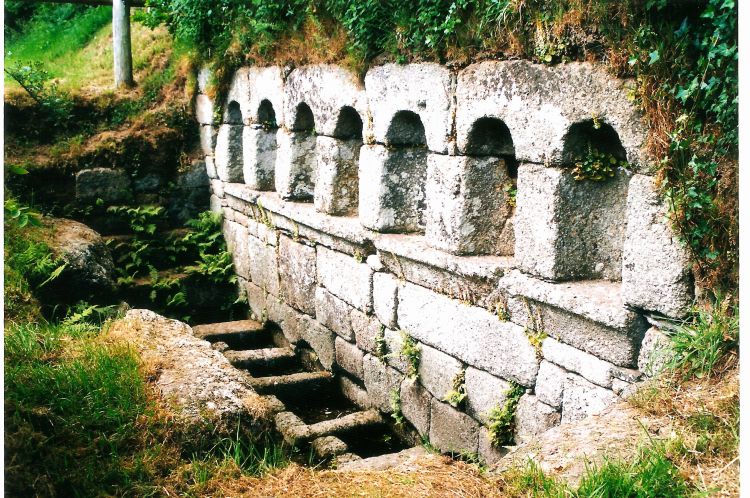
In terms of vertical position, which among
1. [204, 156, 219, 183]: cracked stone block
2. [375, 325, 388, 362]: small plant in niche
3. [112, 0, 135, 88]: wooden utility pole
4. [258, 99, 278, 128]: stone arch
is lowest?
[375, 325, 388, 362]: small plant in niche

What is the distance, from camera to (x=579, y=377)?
4.17m

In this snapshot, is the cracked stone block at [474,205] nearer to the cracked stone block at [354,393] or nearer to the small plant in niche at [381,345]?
the small plant in niche at [381,345]

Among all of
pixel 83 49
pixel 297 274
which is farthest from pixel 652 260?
pixel 83 49

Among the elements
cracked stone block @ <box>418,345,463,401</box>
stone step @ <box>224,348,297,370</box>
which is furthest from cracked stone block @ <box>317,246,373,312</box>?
stone step @ <box>224,348,297,370</box>

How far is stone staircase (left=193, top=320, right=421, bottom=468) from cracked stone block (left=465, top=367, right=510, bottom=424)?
0.61 m

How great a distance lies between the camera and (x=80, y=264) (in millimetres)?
6922

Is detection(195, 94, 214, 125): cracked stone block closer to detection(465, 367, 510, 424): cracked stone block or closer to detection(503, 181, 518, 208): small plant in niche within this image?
detection(503, 181, 518, 208): small plant in niche

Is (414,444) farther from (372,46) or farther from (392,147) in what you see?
(372,46)

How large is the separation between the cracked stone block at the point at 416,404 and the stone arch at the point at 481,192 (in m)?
1.13

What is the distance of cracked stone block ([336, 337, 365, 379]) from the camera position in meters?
6.34

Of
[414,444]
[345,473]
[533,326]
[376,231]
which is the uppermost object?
[376,231]

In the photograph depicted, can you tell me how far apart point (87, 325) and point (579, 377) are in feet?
11.0

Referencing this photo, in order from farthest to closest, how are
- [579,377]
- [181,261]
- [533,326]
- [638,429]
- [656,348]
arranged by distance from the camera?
1. [181,261]
2. [533,326]
3. [579,377]
4. [656,348]
5. [638,429]

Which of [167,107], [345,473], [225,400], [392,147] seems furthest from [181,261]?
[345,473]
